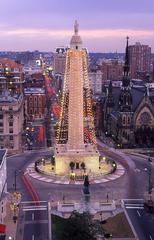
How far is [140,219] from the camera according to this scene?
68.2 meters

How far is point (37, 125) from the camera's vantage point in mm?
154000

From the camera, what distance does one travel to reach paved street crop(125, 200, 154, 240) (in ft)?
207

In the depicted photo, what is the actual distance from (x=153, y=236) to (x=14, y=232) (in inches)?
725

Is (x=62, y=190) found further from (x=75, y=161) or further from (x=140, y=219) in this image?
(x=140, y=219)

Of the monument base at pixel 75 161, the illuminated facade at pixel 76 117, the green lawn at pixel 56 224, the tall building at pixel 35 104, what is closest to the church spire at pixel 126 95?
the illuminated facade at pixel 76 117

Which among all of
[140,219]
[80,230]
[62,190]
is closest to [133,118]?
[62,190]

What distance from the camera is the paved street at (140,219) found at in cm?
6306

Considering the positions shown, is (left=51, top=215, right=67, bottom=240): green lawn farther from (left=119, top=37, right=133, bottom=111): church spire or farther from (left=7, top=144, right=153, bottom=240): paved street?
(left=119, top=37, right=133, bottom=111): church spire

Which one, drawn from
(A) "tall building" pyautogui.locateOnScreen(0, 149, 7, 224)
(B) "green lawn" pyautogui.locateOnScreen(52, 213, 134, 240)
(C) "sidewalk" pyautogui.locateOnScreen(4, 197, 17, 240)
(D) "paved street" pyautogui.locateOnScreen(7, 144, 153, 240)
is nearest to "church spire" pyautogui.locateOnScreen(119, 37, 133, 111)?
(D) "paved street" pyautogui.locateOnScreen(7, 144, 153, 240)

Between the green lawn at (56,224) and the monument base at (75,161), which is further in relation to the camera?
the monument base at (75,161)

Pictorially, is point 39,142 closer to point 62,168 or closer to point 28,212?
point 62,168

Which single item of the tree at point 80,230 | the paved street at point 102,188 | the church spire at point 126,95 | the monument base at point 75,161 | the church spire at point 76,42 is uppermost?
the church spire at point 76,42

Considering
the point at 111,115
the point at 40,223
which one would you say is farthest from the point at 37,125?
the point at 40,223

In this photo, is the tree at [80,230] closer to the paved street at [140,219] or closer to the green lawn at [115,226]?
the green lawn at [115,226]
